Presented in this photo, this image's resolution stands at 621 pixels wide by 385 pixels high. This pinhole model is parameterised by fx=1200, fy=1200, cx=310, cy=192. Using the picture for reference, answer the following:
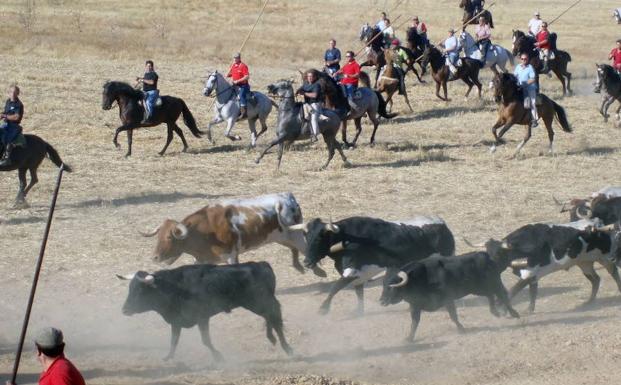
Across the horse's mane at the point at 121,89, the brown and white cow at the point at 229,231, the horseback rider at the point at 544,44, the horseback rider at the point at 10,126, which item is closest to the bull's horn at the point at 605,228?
the brown and white cow at the point at 229,231

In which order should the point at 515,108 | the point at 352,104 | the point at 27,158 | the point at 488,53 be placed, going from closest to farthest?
the point at 27,158 < the point at 515,108 < the point at 352,104 < the point at 488,53

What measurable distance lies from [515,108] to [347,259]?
12.0 meters

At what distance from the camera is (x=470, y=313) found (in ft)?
46.0

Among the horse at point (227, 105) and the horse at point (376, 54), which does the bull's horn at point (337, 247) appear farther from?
the horse at point (376, 54)

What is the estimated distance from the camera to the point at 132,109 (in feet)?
80.9

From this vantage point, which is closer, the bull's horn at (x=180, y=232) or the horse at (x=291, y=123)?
the bull's horn at (x=180, y=232)

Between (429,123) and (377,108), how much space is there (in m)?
2.50

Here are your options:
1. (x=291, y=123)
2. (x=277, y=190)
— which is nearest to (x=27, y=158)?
(x=277, y=190)

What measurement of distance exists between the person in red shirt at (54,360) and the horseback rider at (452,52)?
25304mm

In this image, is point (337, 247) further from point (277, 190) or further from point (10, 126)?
point (10, 126)

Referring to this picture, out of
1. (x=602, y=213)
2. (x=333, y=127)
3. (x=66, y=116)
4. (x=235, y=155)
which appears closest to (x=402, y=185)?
(x=333, y=127)

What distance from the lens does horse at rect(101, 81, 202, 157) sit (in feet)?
80.0

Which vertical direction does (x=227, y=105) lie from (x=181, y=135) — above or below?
above

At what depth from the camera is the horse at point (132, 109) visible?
24375mm
